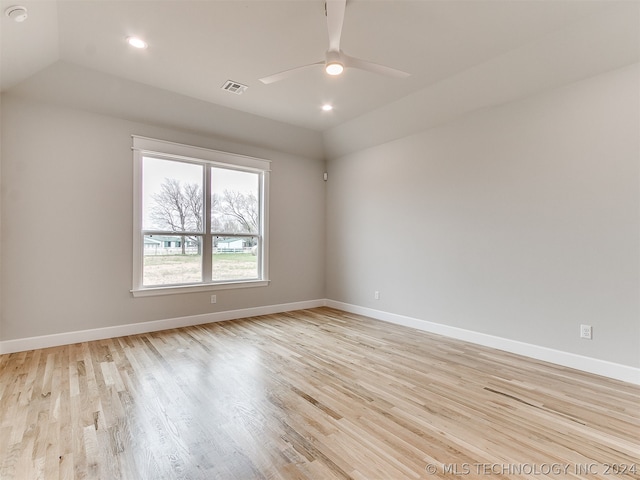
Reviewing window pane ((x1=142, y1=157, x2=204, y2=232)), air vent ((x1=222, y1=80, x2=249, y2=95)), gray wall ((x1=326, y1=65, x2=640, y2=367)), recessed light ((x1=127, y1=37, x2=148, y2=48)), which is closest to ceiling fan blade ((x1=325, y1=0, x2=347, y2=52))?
air vent ((x1=222, y1=80, x2=249, y2=95))

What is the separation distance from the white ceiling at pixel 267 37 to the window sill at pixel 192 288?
8.55ft

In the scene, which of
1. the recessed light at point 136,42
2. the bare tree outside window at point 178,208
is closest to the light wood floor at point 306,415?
the bare tree outside window at point 178,208

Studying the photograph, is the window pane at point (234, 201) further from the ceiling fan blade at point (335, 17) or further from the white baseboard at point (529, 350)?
the ceiling fan blade at point (335, 17)

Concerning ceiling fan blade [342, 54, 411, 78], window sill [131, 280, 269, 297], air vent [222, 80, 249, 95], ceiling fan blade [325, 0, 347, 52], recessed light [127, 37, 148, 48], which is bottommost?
window sill [131, 280, 269, 297]

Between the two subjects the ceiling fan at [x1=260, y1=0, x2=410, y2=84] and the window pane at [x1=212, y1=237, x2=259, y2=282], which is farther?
the window pane at [x1=212, y1=237, x2=259, y2=282]

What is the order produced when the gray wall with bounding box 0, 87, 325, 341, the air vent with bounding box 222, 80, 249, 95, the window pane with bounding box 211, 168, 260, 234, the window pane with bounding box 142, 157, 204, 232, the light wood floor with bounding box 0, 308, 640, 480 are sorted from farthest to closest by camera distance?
the window pane with bounding box 211, 168, 260, 234 → the window pane with bounding box 142, 157, 204, 232 → the air vent with bounding box 222, 80, 249, 95 → the gray wall with bounding box 0, 87, 325, 341 → the light wood floor with bounding box 0, 308, 640, 480

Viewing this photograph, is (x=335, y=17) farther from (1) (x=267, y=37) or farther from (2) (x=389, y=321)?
(2) (x=389, y=321)

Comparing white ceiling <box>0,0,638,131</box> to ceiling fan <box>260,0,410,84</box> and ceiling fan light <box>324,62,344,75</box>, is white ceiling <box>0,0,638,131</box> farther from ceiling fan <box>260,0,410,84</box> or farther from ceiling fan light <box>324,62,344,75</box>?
ceiling fan light <box>324,62,344,75</box>

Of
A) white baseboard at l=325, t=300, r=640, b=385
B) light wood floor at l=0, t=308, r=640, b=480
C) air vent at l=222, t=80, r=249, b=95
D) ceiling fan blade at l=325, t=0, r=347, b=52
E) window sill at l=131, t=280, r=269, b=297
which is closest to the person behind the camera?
light wood floor at l=0, t=308, r=640, b=480

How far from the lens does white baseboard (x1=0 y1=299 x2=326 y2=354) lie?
11.4 feet

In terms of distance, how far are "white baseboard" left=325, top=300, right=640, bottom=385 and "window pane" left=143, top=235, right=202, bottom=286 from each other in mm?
2935

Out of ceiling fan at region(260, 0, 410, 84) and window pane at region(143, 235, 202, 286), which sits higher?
ceiling fan at region(260, 0, 410, 84)

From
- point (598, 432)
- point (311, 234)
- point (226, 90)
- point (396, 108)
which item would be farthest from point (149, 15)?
point (598, 432)

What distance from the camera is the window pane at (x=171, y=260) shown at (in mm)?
4371
